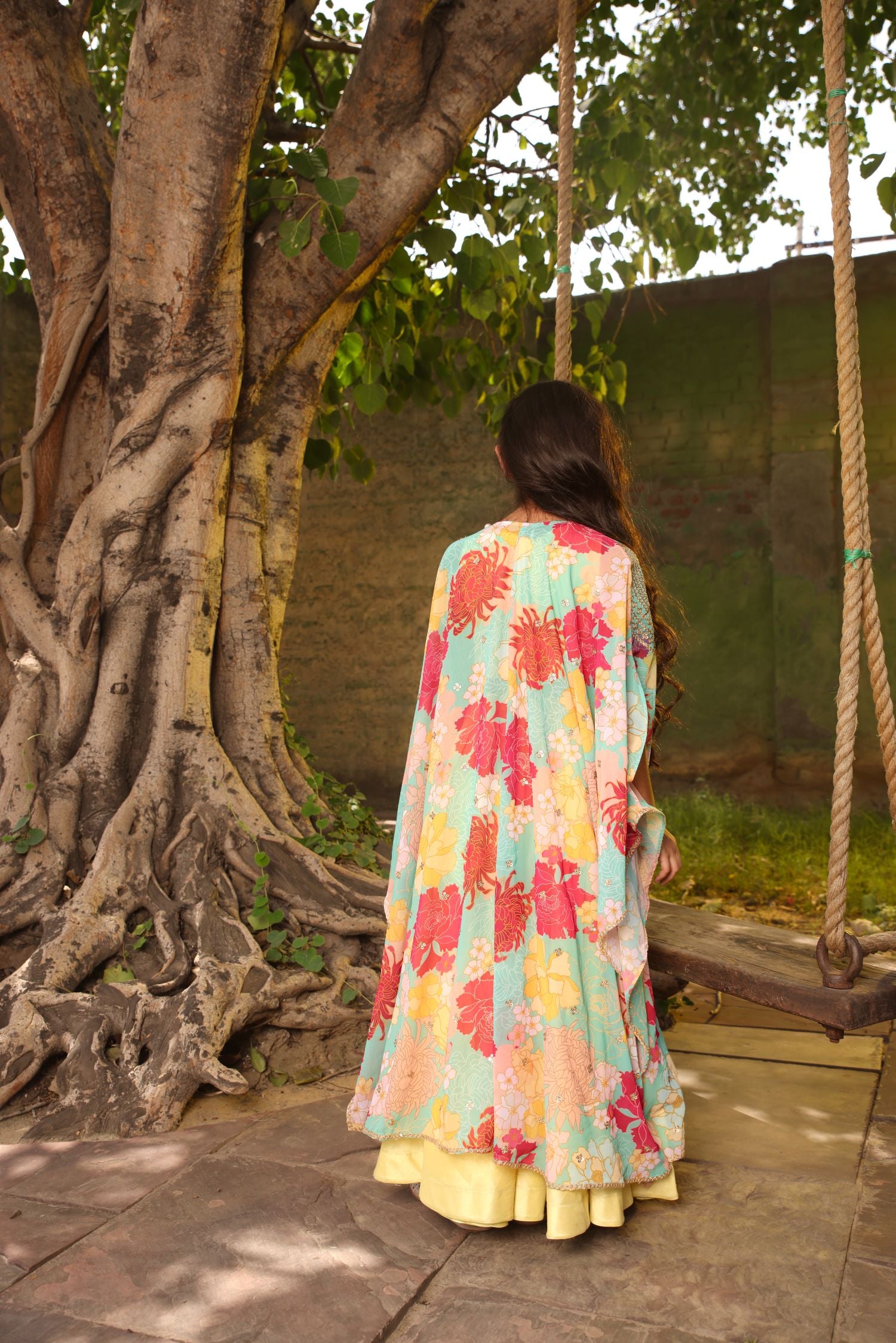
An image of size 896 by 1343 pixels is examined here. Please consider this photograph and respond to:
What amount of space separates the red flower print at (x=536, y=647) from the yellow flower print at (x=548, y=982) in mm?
515

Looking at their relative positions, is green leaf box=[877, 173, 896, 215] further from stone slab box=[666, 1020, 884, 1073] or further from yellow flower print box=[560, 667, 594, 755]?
stone slab box=[666, 1020, 884, 1073]

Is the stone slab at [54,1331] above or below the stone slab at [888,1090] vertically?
below

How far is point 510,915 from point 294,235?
2313 millimetres

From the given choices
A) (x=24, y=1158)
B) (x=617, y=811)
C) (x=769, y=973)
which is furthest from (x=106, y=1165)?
(x=769, y=973)

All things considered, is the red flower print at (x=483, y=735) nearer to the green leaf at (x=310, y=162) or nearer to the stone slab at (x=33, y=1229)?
the stone slab at (x=33, y=1229)

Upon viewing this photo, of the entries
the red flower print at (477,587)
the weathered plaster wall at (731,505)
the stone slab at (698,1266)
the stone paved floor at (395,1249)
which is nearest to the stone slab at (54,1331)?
the stone paved floor at (395,1249)

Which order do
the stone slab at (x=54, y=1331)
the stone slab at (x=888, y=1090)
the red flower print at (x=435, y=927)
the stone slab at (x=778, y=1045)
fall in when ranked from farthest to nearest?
1. the stone slab at (x=778, y=1045)
2. the stone slab at (x=888, y=1090)
3. the red flower print at (x=435, y=927)
4. the stone slab at (x=54, y=1331)

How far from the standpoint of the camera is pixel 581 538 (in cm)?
221

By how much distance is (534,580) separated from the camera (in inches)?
86.5

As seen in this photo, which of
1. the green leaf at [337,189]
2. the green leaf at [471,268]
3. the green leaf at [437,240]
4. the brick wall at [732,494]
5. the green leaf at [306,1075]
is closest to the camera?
the green leaf at [306,1075]

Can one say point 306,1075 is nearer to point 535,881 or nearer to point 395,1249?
point 395,1249

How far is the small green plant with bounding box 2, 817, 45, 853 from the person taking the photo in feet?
10.7

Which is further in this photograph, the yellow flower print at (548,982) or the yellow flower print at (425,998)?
the yellow flower print at (425,998)

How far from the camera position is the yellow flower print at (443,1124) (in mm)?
2045
